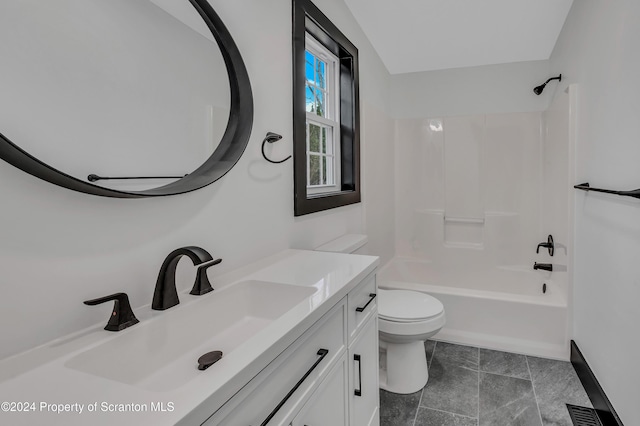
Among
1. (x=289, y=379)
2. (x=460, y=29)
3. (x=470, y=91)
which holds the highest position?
(x=460, y=29)

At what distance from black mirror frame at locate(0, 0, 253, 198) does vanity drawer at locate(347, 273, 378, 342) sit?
0.63m

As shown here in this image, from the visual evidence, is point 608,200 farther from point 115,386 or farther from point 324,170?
point 115,386

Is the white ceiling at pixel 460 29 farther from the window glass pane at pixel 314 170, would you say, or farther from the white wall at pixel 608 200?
the window glass pane at pixel 314 170

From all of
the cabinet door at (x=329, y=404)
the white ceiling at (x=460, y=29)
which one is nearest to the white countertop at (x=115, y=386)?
the cabinet door at (x=329, y=404)

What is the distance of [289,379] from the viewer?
0.82m

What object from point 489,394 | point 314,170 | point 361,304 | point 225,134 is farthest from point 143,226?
point 489,394

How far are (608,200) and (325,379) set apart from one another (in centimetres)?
166

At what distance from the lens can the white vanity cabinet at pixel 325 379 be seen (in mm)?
695

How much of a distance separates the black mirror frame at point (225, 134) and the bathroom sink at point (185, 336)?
333 mm

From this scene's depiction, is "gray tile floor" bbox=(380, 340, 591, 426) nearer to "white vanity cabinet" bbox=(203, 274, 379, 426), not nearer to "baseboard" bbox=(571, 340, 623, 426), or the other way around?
"baseboard" bbox=(571, 340, 623, 426)

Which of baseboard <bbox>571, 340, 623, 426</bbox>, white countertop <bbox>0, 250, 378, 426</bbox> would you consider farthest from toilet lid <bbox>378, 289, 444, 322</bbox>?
white countertop <bbox>0, 250, 378, 426</bbox>

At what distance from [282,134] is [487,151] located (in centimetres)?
247

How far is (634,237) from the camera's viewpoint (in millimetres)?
1418

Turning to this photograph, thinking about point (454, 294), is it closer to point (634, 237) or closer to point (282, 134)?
point (634, 237)
